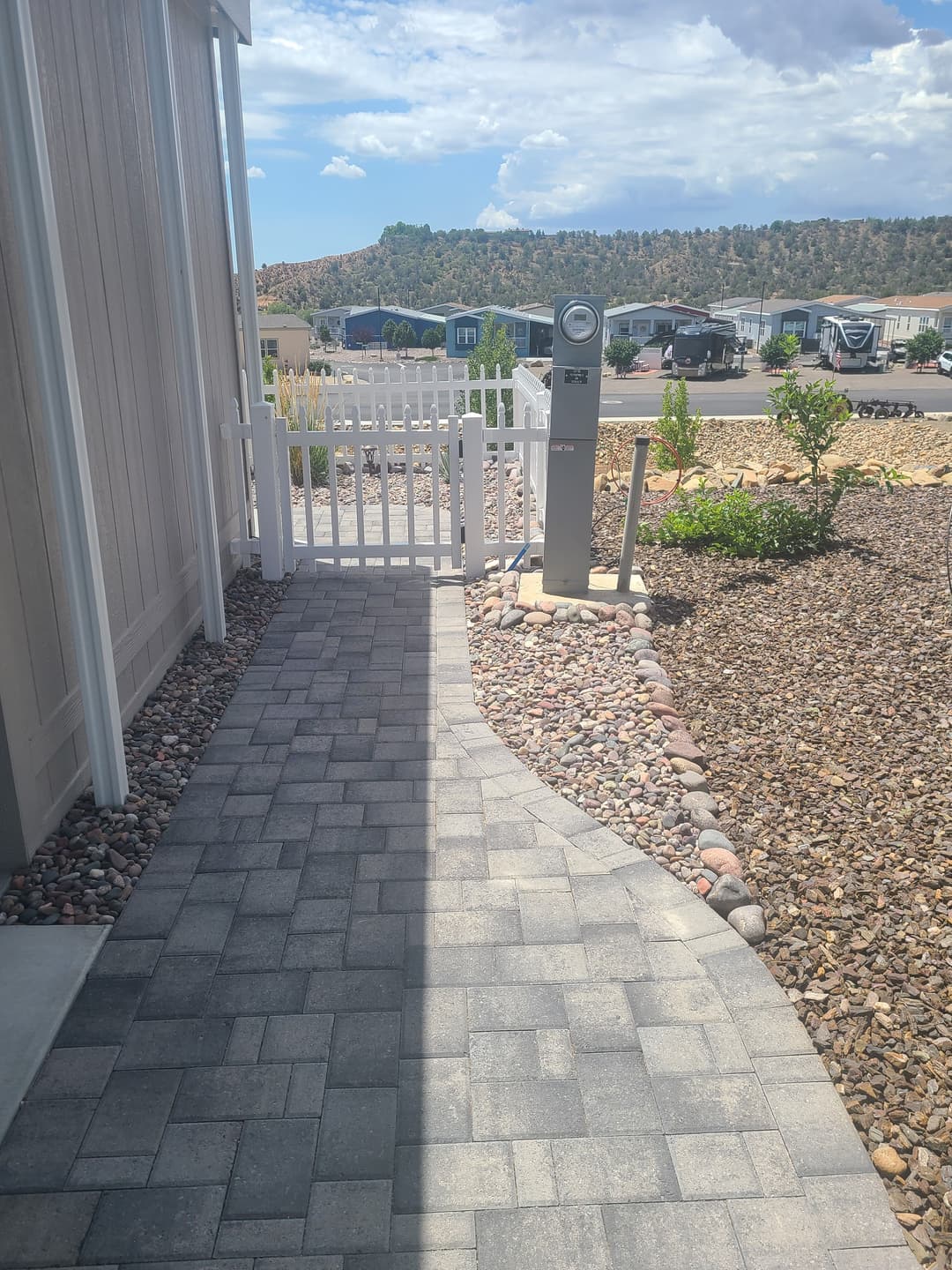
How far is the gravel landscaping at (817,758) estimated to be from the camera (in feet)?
8.05

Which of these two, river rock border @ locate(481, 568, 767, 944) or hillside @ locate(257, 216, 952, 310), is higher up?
hillside @ locate(257, 216, 952, 310)

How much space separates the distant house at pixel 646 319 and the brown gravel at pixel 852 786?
74.2 metres

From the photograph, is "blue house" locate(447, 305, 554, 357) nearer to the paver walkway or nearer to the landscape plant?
the landscape plant

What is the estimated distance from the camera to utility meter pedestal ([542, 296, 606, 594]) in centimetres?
525

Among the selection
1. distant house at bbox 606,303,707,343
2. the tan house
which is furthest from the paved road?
distant house at bbox 606,303,707,343

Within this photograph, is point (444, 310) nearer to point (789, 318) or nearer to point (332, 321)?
point (332, 321)

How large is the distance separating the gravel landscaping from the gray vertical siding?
5.86 feet

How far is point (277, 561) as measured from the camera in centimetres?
650

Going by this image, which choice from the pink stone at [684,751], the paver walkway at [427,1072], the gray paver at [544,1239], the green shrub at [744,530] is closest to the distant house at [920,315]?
the green shrub at [744,530]

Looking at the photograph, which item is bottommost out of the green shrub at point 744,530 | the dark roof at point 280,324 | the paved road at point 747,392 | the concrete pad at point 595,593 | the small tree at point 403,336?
the paved road at point 747,392

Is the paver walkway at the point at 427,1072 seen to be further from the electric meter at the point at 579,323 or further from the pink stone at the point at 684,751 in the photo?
the electric meter at the point at 579,323

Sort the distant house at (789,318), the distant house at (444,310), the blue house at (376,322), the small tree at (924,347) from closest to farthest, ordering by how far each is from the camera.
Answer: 1. the small tree at (924,347)
2. the distant house at (789,318)
3. the blue house at (376,322)
4. the distant house at (444,310)

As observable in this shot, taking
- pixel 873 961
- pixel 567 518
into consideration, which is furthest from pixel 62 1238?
pixel 567 518

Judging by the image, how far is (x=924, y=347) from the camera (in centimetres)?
5247
